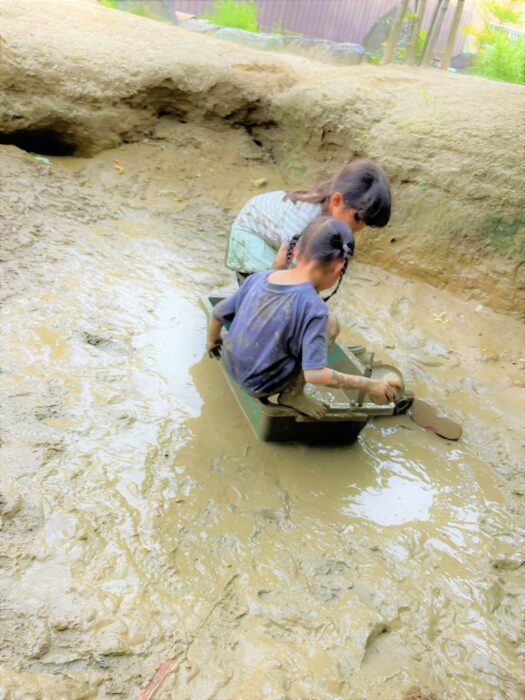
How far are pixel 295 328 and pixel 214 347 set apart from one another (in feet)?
2.69

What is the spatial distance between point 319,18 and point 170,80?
1043 cm

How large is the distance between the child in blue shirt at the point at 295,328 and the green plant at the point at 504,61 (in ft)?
23.7

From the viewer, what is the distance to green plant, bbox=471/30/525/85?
323 inches

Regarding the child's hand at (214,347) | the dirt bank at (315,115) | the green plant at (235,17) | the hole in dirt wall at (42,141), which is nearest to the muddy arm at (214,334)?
the child's hand at (214,347)

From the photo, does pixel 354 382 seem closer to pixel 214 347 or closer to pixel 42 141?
pixel 214 347

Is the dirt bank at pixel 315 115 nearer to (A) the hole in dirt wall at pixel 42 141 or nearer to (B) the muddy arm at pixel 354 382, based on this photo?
(A) the hole in dirt wall at pixel 42 141

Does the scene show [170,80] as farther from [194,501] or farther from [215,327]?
[194,501]

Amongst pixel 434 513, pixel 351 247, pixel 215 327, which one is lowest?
pixel 434 513

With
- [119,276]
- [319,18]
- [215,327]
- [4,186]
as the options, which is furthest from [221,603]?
[319,18]

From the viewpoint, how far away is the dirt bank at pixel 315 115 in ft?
15.1

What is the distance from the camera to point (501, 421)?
3631 millimetres

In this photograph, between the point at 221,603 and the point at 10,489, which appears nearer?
the point at 221,603

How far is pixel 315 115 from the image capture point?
5.70 metres

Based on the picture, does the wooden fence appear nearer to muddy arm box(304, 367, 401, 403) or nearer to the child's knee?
the child's knee
